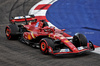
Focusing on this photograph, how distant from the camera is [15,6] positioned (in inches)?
709

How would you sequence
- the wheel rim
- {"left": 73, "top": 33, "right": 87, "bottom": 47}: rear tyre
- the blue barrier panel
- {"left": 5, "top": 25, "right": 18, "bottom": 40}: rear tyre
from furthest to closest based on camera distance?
the blue barrier panel, {"left": 5, "top": 25, "right": 18, "bottom": 40}: rear tyre, {"left": 73, "top": 33, "right": 87, "bottom": 47}: rear tyre, the wheel rim

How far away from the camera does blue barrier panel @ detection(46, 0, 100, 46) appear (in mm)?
13086

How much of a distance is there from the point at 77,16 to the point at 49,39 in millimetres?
7424

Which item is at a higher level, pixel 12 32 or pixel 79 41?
pixel 12 32

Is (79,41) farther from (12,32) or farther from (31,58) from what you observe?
(12,32)

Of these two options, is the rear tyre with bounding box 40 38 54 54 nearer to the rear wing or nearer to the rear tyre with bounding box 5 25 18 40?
the rear tyre with bounding box 5 25 18 40

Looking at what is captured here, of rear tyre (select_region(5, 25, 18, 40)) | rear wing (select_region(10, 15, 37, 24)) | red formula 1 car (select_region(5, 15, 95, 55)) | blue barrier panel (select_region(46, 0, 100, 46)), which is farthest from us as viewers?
blue barrier panel (select_region(46, 0, 100, 46))

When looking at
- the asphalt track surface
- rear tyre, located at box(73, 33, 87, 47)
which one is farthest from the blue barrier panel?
the asphalt track surface

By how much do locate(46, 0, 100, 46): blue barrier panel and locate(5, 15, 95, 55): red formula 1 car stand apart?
7.31 ft

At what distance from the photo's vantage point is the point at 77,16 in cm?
1562

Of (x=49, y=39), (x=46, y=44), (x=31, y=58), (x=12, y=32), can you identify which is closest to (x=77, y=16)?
(x=12, y=32)

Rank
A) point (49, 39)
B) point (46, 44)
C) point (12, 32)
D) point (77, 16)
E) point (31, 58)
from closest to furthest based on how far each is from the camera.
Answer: point (31, 58)
point (46, 44)
point (49, 39)
point (12, 32)
point (77, 16)

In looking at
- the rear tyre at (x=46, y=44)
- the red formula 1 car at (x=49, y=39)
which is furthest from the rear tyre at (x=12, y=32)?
the rear tyre at (x=46, y=44)

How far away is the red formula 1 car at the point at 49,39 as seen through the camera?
329 inches
